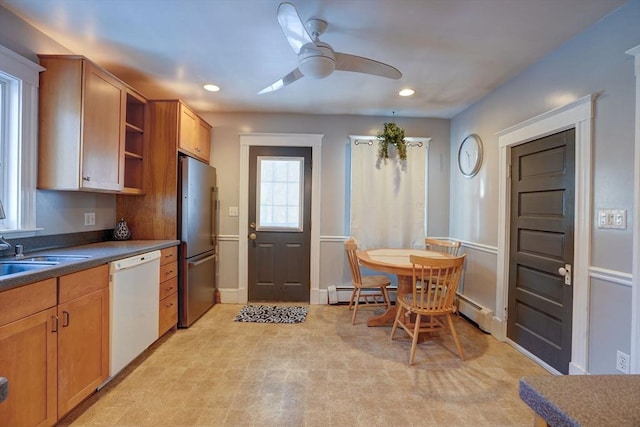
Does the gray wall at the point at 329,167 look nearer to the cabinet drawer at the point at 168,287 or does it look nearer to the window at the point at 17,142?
the cabinet drawer at the point at 168,287

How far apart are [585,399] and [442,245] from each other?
3147 mm

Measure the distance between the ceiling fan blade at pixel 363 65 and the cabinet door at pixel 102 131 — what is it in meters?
1.83

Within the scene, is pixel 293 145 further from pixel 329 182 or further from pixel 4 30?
pixel 4 30

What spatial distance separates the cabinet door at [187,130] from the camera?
2.97m

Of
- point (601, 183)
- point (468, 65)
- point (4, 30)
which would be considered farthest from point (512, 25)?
point (4, 30)

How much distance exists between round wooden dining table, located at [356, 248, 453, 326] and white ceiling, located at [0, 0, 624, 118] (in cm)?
173

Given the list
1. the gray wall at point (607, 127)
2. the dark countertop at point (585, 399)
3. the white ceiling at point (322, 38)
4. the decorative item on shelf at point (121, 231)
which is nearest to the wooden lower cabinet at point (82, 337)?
the decorative item on shelf at point (121, 231)

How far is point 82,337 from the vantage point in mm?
1747

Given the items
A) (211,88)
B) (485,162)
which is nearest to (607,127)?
(485,162)

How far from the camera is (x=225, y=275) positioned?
3.84 m

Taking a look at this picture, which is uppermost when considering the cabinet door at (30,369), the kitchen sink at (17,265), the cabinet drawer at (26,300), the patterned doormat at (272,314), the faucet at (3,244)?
the faucet at (3,244)

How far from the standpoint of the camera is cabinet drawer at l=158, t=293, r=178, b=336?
8.61 feet

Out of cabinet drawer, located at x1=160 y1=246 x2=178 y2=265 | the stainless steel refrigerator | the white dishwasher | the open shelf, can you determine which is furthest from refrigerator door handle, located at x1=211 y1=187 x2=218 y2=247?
the white dishwasher

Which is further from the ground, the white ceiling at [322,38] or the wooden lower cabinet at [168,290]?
the white ceiling at [322,38]
